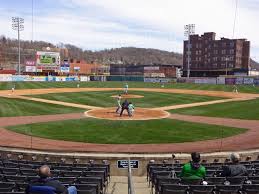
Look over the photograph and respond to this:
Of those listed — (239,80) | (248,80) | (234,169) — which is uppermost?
(248,80)

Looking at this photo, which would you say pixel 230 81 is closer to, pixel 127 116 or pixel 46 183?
pixel 127 116

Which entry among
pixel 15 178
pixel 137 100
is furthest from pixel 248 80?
pixel 15 178

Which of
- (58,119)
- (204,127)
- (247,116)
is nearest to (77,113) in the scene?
(58,119)

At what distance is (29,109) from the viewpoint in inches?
1411

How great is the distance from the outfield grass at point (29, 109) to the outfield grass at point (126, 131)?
624 centimetres

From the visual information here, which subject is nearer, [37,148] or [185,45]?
[37,148]

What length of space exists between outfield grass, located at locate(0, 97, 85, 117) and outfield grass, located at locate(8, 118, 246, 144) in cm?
624

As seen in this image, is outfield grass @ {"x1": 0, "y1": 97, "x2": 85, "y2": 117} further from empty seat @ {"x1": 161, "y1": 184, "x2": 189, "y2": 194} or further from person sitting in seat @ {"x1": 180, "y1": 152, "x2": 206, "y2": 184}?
A: empty seat @ {"x1": 161, "y1": 184, "x2": 189, "y2": 194}

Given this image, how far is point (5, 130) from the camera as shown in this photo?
24625 millimetres

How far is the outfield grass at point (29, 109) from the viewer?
32.9 metres

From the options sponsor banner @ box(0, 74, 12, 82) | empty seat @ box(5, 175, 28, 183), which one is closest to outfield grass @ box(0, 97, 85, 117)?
empty seat @ box(5, 175, 28, 183)

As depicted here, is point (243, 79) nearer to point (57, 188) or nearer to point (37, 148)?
point (37, 148)

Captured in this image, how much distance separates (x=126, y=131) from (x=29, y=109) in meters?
15.3

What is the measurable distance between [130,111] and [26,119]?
8.75 metres
